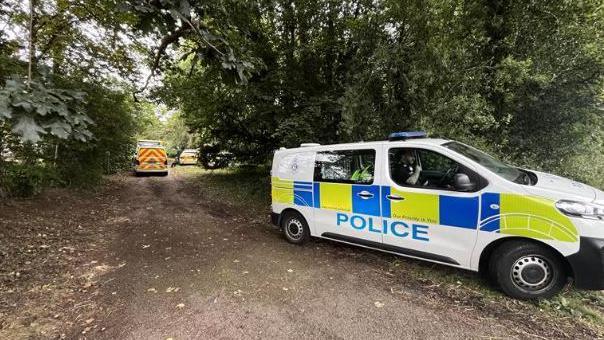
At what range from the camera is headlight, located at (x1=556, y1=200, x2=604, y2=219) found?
9.93 ft

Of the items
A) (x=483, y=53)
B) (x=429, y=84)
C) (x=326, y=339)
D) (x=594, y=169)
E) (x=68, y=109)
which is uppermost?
(x=483, y=53)

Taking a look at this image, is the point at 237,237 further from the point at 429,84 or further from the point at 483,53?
the point at 483,53

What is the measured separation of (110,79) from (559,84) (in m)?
13.3

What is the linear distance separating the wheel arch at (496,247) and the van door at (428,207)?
175 mm

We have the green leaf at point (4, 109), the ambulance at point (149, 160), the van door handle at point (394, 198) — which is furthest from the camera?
the ambulance at point (149, 160)

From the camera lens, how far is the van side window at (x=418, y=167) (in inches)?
167

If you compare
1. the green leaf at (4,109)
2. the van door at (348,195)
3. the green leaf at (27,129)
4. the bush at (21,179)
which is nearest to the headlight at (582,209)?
the van door at (348,195)

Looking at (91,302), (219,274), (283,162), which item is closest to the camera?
(91,302)

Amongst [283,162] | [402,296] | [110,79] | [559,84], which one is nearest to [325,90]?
[283,162]

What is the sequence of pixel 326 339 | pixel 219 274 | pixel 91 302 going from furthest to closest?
pixel 219 274 < pixel 91 302 < pixel 326 339

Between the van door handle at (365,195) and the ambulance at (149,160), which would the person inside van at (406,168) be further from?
the ambulance at (149,160)

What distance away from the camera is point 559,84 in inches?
297

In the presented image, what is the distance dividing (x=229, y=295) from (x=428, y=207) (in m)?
2.80

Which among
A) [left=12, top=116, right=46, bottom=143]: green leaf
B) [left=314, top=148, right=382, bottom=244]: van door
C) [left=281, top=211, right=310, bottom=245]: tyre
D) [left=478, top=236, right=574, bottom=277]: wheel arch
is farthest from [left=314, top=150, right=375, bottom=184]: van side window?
[left=12, top=116, right=46, bottom=143]: green leaf
